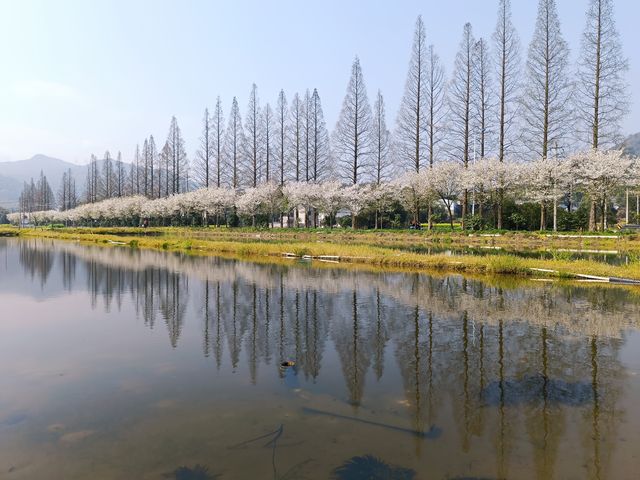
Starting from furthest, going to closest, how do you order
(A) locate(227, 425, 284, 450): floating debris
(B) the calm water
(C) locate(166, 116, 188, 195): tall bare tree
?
(C) locate(166, 116, 188, 195): tall bare tree
(A) locate(227, 425, 284, 450): floating debris
(B) the calm water

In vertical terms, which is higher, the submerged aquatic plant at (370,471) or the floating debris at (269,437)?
the floating debris at (269,437)

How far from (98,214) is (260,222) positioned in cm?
3421

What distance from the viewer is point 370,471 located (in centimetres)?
353

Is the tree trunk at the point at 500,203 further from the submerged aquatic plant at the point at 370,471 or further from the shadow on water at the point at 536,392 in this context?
the submerged aquatic plant at the point at 370,471

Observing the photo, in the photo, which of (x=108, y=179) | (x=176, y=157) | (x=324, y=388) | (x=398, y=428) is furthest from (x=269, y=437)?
(x=108, y=179)

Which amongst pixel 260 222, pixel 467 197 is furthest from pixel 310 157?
pixel 467 197

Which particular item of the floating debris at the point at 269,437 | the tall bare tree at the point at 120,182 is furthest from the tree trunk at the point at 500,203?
the tall bare tree at the point at 120,182

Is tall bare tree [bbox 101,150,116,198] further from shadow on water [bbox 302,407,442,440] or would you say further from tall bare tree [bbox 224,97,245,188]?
shadow on water [bbox 302,407,442,440]

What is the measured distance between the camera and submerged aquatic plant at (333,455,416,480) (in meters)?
3.45

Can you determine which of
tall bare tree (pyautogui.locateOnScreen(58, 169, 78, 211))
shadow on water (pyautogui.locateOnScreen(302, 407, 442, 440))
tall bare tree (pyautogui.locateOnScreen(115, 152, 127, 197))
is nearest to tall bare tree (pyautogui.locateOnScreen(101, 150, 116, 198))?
tall bare tree (pyautogui.locateOnScreen(115, 152, 127, 197))

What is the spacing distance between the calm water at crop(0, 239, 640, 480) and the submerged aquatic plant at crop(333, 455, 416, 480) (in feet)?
0.05

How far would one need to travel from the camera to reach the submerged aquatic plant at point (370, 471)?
345 cm

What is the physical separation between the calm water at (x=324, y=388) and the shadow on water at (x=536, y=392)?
31 millimetres

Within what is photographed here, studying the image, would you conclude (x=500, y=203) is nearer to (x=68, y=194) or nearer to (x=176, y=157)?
(x=176, y=157)
